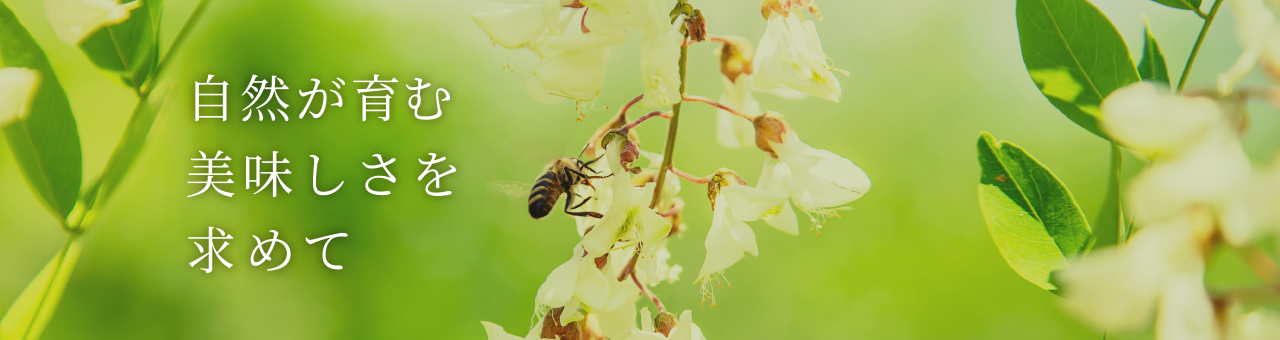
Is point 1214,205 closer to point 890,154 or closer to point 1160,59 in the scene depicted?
point 1160,59

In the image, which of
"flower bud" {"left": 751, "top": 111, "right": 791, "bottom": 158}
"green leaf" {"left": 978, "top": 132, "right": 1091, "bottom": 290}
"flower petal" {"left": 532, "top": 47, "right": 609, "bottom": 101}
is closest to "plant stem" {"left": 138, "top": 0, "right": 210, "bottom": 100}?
"flower petal" {"left": 532, "top": 47, "right": 609, "bottom": 101}

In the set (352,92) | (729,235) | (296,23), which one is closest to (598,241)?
(729,235)

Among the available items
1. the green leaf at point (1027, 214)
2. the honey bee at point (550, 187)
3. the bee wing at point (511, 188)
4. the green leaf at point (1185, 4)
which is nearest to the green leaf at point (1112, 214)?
the green leaf at point (1027, 214)

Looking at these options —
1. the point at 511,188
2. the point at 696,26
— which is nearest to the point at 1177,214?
the point at 696,26

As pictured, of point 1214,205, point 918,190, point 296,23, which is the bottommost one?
point 918,190

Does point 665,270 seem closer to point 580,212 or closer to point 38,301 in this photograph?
point 580,212

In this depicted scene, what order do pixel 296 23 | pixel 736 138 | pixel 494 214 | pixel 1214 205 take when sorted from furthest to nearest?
pixel 296 23 → pixel 494 214 → pixel 736 138 → pixel 1214 205

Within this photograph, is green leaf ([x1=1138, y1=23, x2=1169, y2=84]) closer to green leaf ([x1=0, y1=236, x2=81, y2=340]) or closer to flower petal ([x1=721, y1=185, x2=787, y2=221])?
flower petal ([x1=721, y1=185, x2=787, y2=221])
